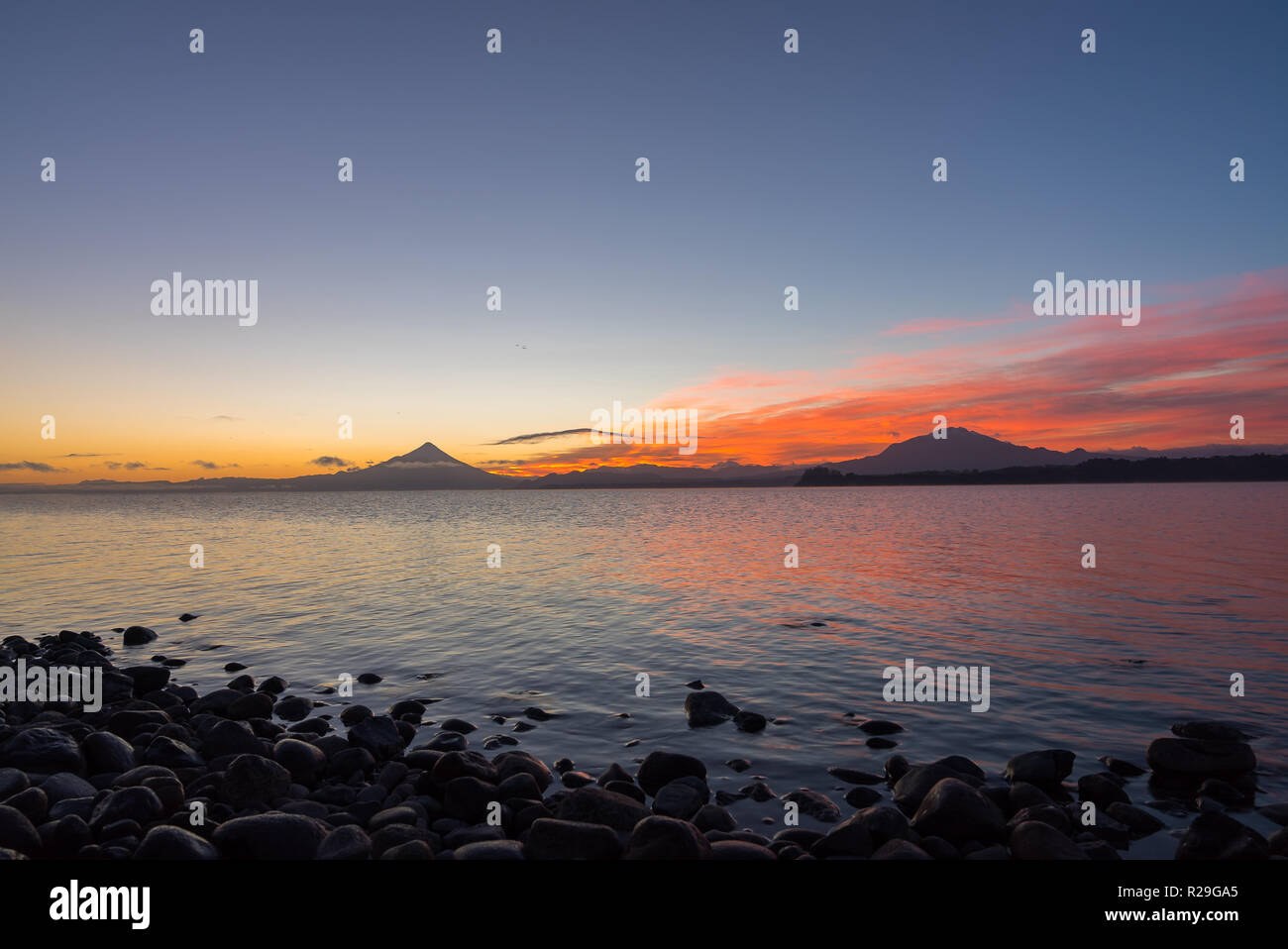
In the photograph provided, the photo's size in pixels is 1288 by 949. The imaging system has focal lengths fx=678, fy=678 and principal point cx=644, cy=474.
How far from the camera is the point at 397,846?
8.37 metres

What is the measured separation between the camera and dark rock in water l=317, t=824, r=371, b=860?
8.43 meters

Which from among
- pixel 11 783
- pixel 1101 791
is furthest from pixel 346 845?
pixel 1101 791

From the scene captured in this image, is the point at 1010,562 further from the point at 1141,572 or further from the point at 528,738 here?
the point at 528,738

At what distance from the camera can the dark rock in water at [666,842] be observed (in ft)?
27.1

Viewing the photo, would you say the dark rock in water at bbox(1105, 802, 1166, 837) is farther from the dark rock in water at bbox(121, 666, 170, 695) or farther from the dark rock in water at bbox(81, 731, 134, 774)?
the dark rock in water at bbox(121, 666, 170, 695)

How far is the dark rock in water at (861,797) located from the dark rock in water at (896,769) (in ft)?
2.55

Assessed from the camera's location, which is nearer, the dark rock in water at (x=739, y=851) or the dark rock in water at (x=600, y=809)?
the dark rock in water at (x=739, y=851)

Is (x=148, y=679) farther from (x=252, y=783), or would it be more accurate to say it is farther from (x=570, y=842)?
(x=570, y=842)

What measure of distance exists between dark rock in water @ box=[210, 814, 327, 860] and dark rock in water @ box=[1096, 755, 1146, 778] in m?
13.3

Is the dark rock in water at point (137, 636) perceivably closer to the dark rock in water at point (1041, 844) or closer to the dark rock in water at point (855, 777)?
the dark rock in water at point (855, 777)

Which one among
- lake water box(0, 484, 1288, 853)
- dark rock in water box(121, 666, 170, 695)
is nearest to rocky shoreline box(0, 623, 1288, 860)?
lake water box(0, 484, 1288, 853)

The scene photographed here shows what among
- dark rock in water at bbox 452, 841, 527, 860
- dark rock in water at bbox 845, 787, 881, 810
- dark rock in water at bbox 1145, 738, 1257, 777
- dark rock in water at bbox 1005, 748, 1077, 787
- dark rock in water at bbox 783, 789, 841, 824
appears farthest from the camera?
dark rock in water at bbox 1145, 738, 1257, 777

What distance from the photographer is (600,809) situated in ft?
31.0

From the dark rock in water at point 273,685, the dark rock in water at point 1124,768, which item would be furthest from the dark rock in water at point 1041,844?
the dark rock in water at point 273,685
